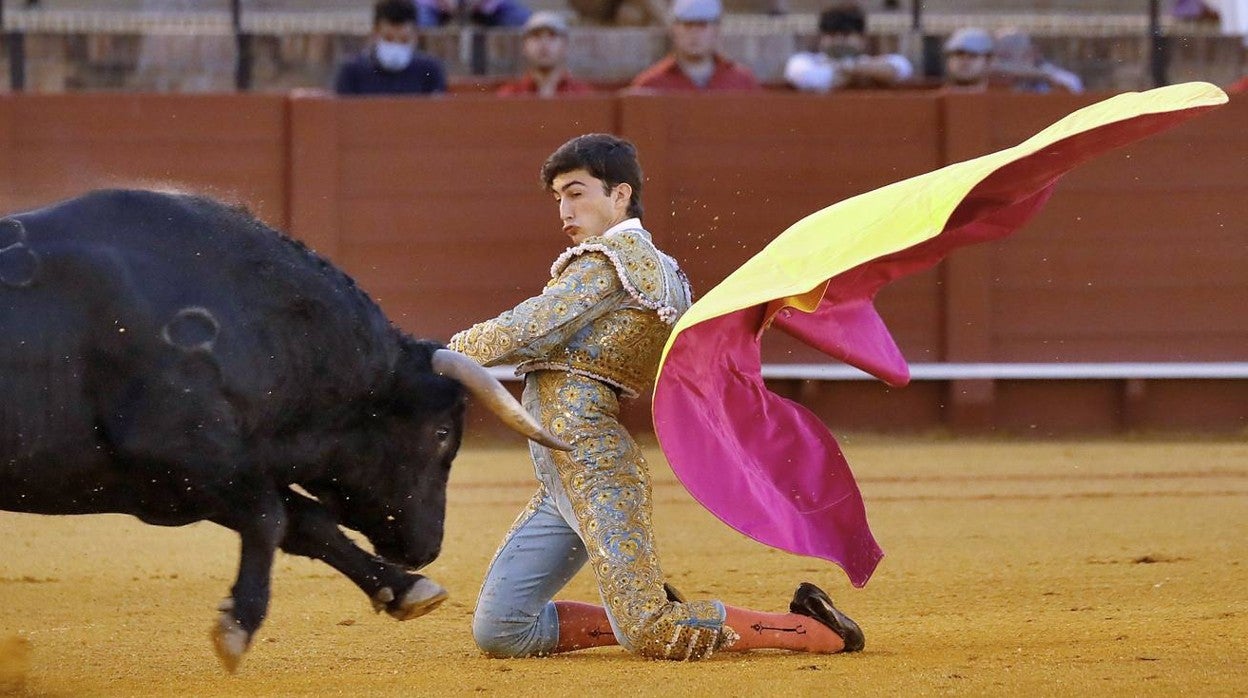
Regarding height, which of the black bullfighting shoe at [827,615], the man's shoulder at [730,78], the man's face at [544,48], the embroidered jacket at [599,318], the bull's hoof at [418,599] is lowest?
the black bullfighting shoe at [827,615]

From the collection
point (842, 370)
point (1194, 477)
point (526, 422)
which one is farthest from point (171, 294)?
point (842, 370)

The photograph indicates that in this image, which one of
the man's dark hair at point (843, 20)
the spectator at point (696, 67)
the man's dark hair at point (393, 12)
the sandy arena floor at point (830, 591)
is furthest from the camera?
the man's dark hair at point (843, 20)

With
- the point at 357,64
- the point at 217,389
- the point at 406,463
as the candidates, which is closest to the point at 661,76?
the point at 357,64

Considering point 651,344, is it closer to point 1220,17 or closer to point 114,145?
point 114,145

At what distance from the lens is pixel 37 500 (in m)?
3.11

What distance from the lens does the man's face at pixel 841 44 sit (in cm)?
846

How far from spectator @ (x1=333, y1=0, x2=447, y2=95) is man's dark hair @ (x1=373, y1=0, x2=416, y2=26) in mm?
33

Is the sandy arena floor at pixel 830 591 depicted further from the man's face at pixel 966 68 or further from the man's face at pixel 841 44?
the man's face at pixel 841 44

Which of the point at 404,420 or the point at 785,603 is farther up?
the point at 404,420

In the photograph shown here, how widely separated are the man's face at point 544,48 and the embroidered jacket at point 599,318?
453 centimetres

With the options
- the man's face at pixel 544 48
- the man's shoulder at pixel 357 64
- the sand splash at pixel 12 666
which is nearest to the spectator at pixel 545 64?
the man's face at pixel 544 48

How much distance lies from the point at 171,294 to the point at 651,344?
32.8 inches

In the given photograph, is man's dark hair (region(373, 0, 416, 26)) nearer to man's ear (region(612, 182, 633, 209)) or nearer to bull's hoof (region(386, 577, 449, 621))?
man's ear (region(612, 182, 633, 209))

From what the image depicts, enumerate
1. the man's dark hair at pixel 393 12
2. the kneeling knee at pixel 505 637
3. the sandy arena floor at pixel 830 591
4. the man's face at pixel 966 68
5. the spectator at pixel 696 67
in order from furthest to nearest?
the man's face at pixel 966 68 < the spectator at pixel 696 67 < the man's dark hair at pixel 393 12 < the kneeling knee at pixel 505 637 < the sandy arena floor at pixel 830 591
